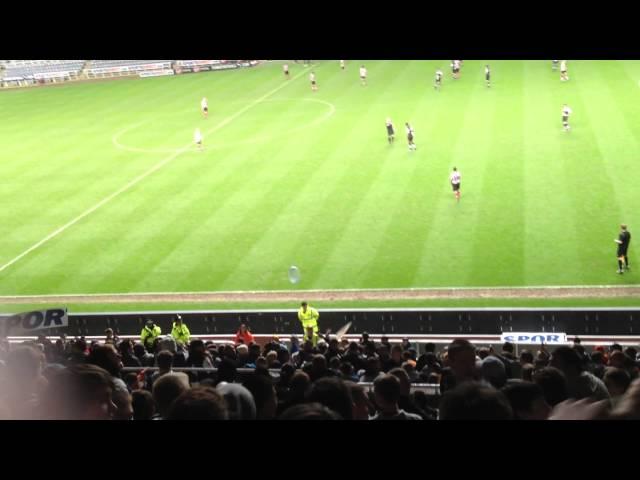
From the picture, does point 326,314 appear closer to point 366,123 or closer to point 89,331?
point 89,331

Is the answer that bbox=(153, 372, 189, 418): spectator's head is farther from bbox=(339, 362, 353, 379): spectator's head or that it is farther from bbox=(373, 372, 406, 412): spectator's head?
bbox=(339, 362, 353, 379): spectator's head

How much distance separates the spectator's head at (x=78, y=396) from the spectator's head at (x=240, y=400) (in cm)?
73

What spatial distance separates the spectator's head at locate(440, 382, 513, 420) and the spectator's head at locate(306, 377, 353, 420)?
38.3 inches

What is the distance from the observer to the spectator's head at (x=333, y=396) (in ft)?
13.8

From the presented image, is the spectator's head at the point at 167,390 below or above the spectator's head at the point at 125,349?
above

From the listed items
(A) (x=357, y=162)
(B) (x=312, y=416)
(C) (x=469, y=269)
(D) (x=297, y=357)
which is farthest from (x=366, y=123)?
(B) (x=312, y=416)

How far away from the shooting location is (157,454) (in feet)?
8.83

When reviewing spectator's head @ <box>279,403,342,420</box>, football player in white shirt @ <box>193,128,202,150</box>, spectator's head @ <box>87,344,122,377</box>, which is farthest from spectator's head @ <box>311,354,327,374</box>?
football player in white shirt @ <box>193,128,202,150</box>

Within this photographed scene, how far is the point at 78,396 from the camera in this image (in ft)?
14.2

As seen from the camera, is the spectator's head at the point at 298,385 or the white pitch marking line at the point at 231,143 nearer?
the spectator's head at the point at 298,385

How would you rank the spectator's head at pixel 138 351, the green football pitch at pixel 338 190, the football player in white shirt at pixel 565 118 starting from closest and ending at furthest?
the spectator's head at pixel 138 351, the green football pitch at pixel 338 190, the football player in white shirt at pixel 565 118

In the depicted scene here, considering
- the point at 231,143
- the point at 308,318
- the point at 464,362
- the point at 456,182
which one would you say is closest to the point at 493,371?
the point at 464,362

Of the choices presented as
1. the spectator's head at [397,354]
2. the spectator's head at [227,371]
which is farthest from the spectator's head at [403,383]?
the spectator's head at [397,354]

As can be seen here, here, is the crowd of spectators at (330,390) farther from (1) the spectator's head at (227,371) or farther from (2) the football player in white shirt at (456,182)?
(2) the football player in white shirt at (456,182)
